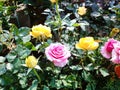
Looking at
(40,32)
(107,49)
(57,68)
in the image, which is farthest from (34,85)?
(107,49)

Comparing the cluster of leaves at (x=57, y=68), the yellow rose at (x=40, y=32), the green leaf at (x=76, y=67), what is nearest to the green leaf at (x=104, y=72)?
the cluster of leaves at (x=57, y=68)

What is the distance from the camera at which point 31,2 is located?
7.10 ft

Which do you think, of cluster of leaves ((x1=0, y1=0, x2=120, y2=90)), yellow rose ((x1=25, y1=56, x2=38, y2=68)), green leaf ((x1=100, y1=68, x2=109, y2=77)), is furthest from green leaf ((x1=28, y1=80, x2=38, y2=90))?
green leaf ((x1=100, y1=68, x2=109, y2=77))

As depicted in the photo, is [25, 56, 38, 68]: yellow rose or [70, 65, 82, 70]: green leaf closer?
[25, 56, 38, 68]: yellow rose

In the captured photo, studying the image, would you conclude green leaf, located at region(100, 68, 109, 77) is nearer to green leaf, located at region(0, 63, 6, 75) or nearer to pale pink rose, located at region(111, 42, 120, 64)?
pale pink rose, located at region(111, 42, 120, 64)

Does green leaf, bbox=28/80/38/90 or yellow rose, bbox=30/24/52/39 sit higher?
yellow rose, bbox=30/24/52/39

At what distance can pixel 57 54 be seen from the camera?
149 cm

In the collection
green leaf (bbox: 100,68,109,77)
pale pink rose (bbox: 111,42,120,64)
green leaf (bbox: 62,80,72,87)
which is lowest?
green leaf (bbox: 62,80,72,87)

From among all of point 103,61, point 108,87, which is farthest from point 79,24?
point 108,87

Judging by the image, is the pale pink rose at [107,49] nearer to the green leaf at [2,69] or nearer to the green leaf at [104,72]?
the green leaf at [104,72]

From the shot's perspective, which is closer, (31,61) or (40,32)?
(31,61)

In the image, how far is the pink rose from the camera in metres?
1.48

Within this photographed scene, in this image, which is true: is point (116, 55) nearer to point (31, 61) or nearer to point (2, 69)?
point (31, 61)

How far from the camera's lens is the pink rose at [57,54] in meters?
1.48
